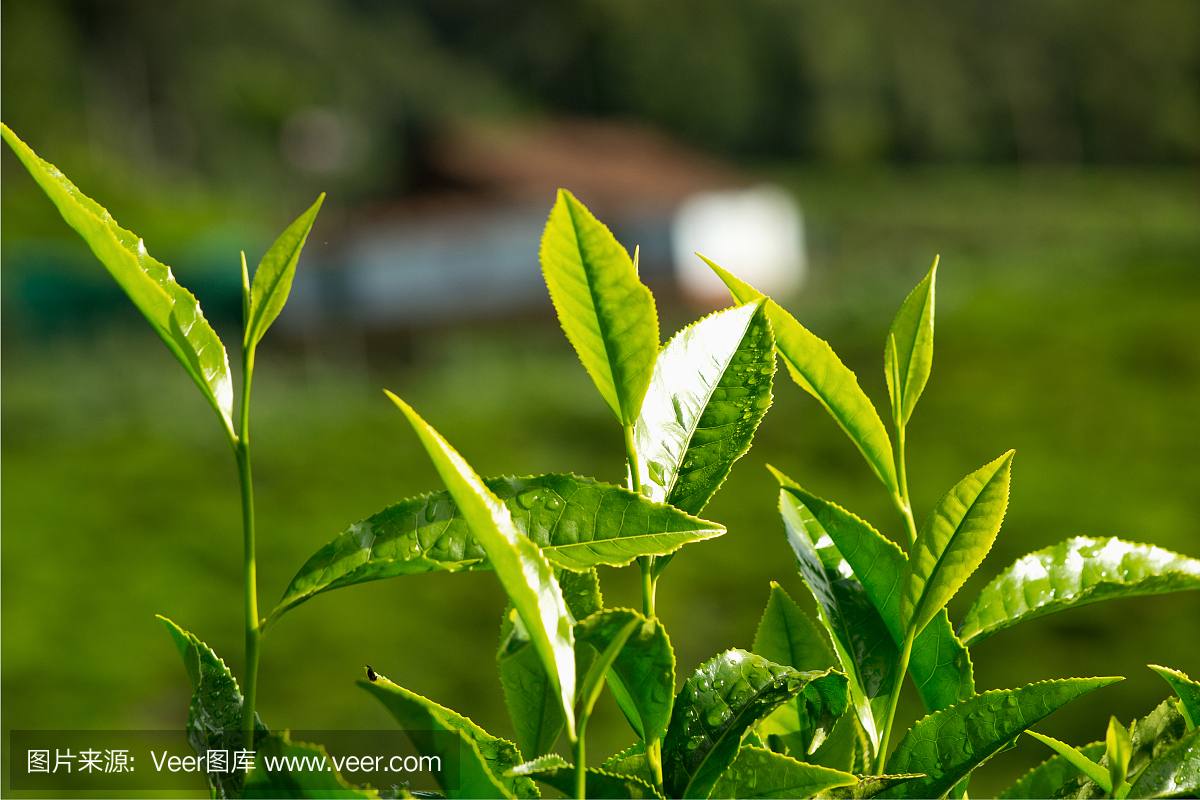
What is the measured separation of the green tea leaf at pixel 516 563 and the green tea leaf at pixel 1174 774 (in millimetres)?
113

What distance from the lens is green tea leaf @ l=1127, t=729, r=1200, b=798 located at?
0.59 feet

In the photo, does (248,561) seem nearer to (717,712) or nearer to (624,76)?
(717,712)

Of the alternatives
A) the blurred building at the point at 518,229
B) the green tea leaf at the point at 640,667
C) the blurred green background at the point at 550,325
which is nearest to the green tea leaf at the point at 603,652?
the green tea leaf at the point at 640,667

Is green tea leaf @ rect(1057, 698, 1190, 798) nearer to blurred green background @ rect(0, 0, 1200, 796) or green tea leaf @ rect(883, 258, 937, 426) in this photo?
green tea leaf @ rect(883, 258, 937, 426)

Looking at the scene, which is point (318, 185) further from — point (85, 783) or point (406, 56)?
point (85, 783)

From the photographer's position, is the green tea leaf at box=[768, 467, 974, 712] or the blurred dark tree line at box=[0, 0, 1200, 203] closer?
the green tea leaf at box=[768, 467, 974, 712]

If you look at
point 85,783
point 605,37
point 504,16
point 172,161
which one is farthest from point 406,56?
point 85,783

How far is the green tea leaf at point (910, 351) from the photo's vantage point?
22 centimetres

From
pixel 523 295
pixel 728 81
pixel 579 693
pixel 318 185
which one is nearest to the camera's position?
pixel 579 693

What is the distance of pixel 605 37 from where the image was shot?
1484 centimetres

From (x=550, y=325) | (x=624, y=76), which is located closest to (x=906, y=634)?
(x=550, y=325)

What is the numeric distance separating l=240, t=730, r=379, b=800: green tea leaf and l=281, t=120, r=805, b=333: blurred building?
6.21m

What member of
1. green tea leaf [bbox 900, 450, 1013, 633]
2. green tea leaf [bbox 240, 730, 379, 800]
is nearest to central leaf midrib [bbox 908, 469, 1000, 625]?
green tea leaf [bbox 900, 450, 1013, 633]

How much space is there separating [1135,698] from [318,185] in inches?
492
